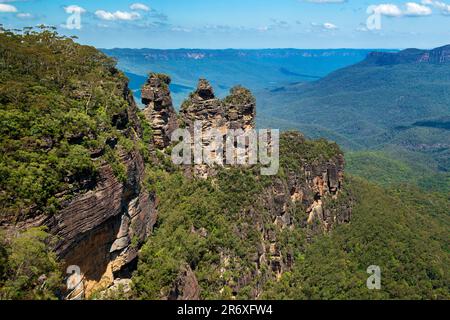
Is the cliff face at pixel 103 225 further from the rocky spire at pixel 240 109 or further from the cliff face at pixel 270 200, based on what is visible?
the rocky spire at pixel 240 109

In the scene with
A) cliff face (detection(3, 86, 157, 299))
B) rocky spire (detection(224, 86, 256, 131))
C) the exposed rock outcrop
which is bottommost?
the exposed rock outcrop

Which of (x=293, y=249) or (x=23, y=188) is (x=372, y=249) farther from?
(x=23, y=188)

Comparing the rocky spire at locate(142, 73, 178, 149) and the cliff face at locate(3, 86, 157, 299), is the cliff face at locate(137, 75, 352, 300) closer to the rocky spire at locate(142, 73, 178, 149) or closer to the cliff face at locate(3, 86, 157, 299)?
the rocky spire at locate(142, 73, 178, 149)

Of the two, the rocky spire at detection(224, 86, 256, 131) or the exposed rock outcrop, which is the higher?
the rocky spire at detection(224, 86, 256, 131)

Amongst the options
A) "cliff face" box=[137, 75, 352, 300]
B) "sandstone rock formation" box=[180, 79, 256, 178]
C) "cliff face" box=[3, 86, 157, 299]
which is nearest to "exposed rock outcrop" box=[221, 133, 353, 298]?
"cliff face" box=[137, 75, 352, 300]

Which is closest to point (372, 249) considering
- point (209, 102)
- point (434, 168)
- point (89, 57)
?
point (209, 102)

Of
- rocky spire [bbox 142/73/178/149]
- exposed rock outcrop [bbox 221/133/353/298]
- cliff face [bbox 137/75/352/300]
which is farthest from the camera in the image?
rocky spire [bbox 142/73/178/149]

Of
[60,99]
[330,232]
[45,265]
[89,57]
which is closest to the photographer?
[45,265]

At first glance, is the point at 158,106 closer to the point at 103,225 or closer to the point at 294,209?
the point at 294,209
